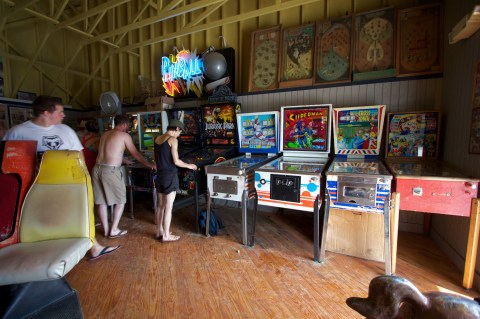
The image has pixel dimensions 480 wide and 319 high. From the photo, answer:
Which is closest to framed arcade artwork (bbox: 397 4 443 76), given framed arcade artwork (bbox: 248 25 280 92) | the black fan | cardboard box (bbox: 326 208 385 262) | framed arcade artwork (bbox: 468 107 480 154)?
framed arcade artwork (bbox: 468 107 480 154)

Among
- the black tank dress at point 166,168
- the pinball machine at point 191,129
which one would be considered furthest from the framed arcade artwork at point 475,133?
the pinball machine at point 191,129

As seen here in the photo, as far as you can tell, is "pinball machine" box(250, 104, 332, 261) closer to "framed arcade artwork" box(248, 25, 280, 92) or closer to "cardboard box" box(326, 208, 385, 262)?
"cardboard box" box(326, 208, 385, 262)

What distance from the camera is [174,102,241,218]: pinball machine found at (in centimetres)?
295

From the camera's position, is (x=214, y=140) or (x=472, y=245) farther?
(x=214, y=140)

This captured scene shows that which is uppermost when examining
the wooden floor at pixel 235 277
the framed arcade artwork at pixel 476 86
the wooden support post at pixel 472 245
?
the framed arcade artwork at pixel 476 86

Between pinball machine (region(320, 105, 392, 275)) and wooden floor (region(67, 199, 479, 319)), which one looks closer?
wooden floor (region(67, 199, 479, 319))

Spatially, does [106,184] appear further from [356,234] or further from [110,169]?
[356,234]

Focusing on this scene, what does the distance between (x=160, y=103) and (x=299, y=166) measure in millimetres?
2800

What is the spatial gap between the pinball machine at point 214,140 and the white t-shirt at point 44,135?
1219 mm

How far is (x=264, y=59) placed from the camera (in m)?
3.63

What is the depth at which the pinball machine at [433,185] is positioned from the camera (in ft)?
5.87

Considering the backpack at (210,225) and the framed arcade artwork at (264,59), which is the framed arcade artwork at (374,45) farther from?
the backpack at (210,225)

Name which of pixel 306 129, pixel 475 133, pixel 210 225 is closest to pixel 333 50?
pixel 306 129

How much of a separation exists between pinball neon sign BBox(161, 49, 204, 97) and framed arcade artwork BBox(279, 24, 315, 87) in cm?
150
